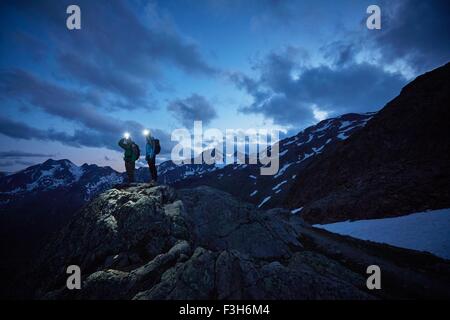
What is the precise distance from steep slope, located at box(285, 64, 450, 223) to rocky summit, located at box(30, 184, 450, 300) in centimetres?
1131

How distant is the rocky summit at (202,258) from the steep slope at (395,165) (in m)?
11.3

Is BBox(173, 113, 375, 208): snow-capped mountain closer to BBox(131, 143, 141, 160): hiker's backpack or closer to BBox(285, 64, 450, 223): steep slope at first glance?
BBox(285, 64, 450, 223): steep slope

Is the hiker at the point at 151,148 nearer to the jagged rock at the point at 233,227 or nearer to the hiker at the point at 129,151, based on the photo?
the hiker at the point at 129,151

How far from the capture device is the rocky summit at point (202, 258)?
783 centimetres

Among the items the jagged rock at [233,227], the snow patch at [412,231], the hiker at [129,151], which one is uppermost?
the hiker at [129,151]

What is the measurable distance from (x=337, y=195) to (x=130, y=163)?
29334mm

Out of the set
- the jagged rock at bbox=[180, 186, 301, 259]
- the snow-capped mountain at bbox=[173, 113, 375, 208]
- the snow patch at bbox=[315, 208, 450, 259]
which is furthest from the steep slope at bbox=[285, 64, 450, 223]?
the snow-capped mountain at bbox=[173, 113, 375, 208]

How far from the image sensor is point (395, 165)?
3028 centimetres

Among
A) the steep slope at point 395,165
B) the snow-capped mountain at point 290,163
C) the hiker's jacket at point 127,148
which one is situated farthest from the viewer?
the snow-capped mountain at point 290,163

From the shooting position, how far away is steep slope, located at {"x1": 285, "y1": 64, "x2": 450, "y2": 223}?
2405 cm

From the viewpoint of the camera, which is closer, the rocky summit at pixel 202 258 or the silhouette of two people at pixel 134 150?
the rocky summit at pixel 202 258

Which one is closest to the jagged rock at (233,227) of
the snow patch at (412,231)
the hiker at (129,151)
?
the hiker at (129,151)

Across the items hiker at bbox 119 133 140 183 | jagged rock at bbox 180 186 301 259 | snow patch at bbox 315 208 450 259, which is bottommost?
snow patch at bbox 315 208 450 259

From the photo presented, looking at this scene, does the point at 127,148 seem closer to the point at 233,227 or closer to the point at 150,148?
the point at 150,148
